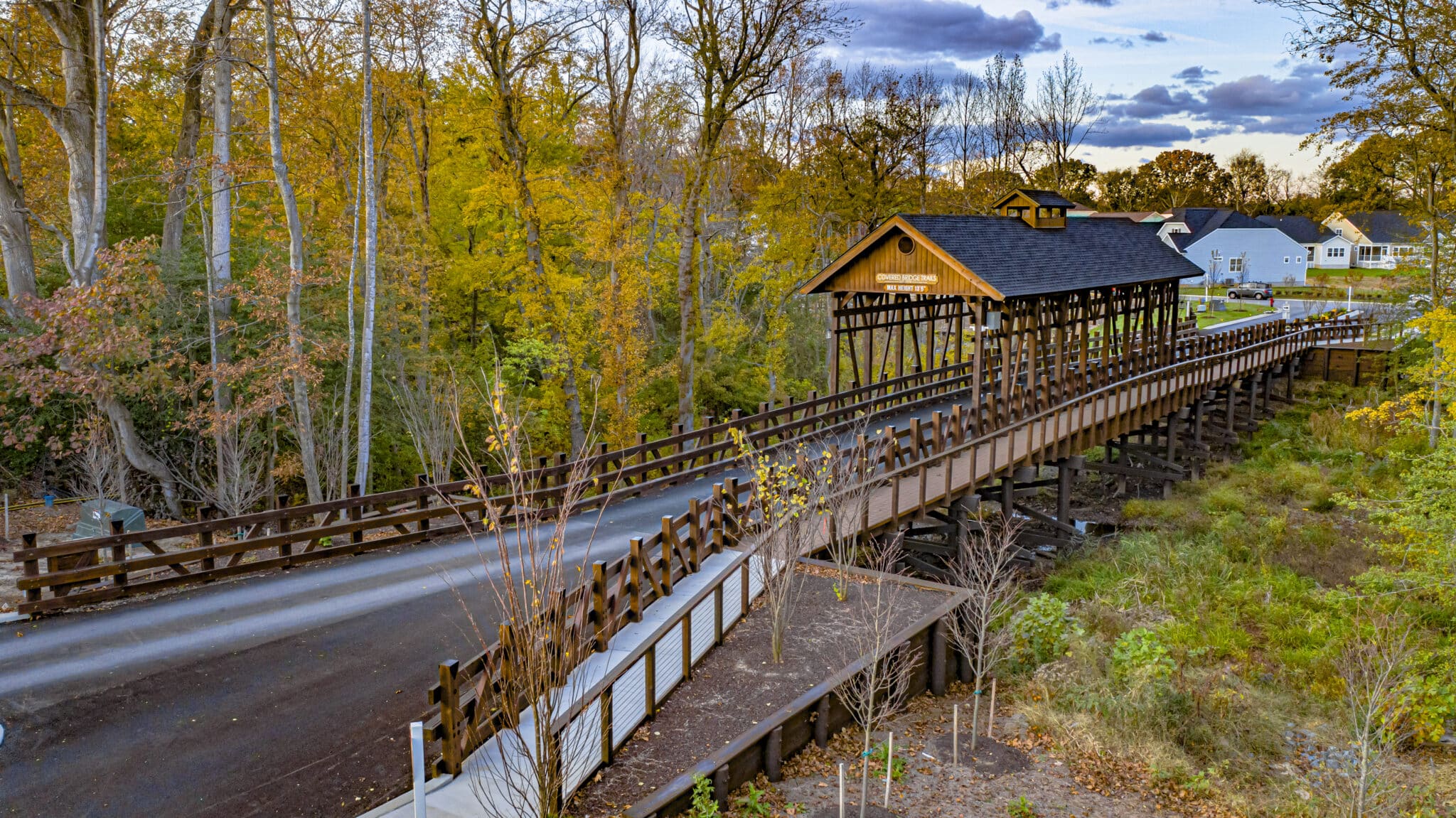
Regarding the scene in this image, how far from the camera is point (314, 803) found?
7.36 m

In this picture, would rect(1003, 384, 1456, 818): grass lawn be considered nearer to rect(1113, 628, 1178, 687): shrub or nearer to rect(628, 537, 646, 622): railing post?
rect(1113, 628, 1178, 687): shrub

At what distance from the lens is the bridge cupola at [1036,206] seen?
2638 centimetres

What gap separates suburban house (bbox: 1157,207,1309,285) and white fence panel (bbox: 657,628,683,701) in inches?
2900

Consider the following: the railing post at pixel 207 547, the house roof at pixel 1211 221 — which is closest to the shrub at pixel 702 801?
the railing post at pixel 207 547

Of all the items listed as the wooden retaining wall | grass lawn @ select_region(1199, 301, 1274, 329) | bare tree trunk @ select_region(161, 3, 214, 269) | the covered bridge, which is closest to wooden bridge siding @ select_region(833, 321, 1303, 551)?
the covered bridge

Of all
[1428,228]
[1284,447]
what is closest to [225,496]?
[1284,447]

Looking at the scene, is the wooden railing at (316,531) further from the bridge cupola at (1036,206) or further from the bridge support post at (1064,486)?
the bridge cupola at (1036,206)

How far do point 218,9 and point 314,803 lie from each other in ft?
63.8

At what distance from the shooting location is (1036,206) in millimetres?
26422

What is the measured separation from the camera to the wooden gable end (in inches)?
771

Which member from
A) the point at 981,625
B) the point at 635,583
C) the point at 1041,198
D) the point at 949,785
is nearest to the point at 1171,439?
the point at 1041,198

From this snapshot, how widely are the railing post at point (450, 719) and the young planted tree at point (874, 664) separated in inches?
134

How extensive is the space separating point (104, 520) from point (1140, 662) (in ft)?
46.6

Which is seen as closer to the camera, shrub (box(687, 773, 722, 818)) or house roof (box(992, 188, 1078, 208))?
shrub (box(687, 773, 722, 818))
